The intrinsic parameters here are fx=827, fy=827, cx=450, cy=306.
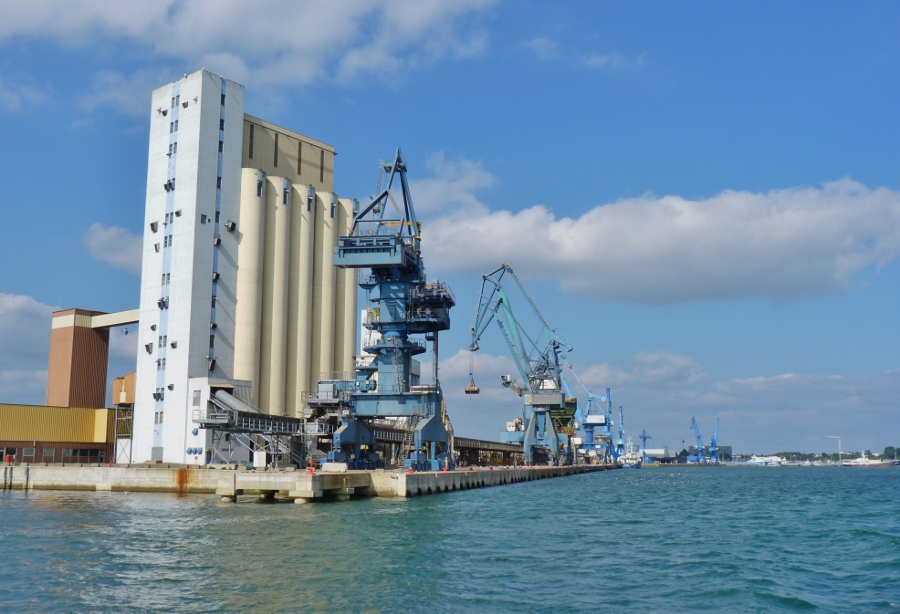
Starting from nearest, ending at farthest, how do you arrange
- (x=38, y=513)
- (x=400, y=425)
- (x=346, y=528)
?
(x=346, y=528)
(x=38, y=513)
(x=400, y=425)

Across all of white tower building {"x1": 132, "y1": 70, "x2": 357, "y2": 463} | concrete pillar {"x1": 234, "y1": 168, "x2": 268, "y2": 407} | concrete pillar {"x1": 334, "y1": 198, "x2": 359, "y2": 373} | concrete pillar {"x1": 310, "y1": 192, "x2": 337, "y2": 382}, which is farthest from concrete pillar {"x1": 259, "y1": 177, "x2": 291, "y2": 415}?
concrete pillar {"x1": 334, "y1": 198, "x2": 359, "y2": 373}

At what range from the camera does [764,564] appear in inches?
1214

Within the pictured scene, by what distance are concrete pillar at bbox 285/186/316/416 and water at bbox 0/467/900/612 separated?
3441 cm

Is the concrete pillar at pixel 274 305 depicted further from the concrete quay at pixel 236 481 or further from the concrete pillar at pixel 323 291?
the concrete quay at pixel 236 481

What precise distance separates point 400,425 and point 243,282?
77.7 feet

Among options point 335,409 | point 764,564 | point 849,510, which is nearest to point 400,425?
point 335,409

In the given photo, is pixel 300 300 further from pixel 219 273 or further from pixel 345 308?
pixel 219 273

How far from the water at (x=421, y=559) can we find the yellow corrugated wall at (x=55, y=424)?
29009 millimetres

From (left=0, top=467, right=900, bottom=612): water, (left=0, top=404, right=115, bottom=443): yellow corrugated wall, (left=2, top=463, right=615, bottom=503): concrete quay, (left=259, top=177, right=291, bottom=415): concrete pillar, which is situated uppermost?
(left=259, top=177, right=291, bottom=415): concrete pillar

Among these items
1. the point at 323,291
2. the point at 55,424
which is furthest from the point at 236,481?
the point at 323,291

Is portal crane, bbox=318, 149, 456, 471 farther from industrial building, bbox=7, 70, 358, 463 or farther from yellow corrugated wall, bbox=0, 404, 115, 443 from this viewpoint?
yellow corrugated wall, bbox=0, 404, 115, 443

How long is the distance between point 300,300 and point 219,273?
10.4 meters

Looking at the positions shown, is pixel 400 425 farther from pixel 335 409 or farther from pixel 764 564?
pixel 764 564

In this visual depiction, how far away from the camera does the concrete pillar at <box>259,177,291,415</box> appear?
80938 mm
